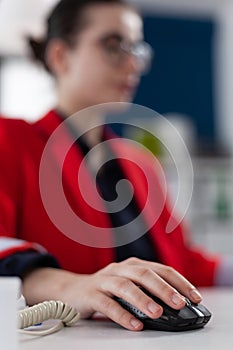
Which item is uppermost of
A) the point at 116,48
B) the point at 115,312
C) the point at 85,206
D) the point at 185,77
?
the point at 116,48

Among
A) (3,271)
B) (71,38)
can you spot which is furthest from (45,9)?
(3,271)

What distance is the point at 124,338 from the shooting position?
0.77 m

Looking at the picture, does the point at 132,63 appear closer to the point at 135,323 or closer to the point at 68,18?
the point at 68,18

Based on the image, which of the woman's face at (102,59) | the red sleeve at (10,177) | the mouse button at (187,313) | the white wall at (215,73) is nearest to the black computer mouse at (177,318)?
the mouse button at (187,313)

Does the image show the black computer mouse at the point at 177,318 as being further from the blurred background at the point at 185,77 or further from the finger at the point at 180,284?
the blurred background at the point at 185,77

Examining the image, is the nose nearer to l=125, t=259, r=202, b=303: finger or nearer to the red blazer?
the red blazer

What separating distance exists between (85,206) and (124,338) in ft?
1.98

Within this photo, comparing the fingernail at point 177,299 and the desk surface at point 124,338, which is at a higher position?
the fingernail at point 177,299

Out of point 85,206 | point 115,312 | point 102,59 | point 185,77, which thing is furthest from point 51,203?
point 185,77

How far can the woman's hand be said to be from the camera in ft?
2.63

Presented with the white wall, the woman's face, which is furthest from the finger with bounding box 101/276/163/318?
the white wall

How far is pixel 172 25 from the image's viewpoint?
577cm

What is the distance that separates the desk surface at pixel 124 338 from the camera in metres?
0.72

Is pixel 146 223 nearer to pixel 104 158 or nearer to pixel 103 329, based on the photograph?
pixel 104 158
